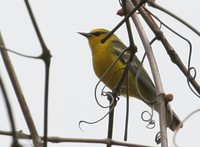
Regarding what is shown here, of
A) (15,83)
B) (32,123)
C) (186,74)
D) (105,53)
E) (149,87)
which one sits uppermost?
(105,53)

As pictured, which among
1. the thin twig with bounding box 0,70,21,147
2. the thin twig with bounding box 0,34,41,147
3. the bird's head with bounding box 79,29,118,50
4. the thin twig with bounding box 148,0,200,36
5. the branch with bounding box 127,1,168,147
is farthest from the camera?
the bird's head with bounding box 79,29,118,50

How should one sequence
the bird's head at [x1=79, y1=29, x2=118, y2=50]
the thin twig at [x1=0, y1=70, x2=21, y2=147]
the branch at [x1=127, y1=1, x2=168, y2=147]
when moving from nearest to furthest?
the thin twig at [x1=0, y1=70, x2=21, y2=147], the branch at [x1=127, y1=1, x2=168, y2=147], the bird's head at [x1=79, y1=29, x2=118, y2=50]

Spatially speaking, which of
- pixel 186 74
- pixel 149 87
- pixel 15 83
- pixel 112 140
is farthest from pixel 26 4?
pixel 149 87

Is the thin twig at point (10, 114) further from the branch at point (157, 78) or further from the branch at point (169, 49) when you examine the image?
the branch at point (169, 49)

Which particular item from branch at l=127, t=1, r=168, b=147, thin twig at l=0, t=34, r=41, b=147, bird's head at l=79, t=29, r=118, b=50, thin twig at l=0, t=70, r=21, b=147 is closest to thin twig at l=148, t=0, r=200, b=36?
branch at l=127, t=1, r=168, b=147

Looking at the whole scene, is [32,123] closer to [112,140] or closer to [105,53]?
[112,140]

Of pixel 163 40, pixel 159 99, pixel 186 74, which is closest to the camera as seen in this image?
pixel 159 99

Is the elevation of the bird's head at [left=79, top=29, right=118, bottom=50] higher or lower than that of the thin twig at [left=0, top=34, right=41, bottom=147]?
higher

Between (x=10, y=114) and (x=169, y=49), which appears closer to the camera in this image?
(x=10, y=114)

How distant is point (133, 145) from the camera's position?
1.53 metres

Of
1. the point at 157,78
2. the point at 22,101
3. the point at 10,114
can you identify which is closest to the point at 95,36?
the point at 157,78

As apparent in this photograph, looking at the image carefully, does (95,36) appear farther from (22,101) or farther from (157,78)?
(22,101)

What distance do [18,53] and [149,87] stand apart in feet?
15.8

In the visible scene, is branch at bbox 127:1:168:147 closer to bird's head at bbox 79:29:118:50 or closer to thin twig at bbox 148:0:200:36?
thin twig at bbox 148:0:200:36
